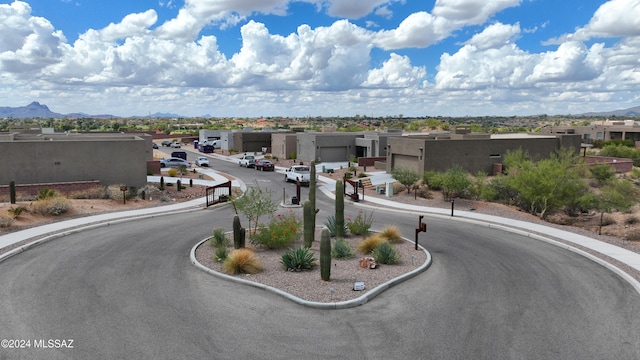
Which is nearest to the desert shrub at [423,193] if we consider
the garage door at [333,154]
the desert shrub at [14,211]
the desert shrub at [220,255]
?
the desert shrub at [220,255]

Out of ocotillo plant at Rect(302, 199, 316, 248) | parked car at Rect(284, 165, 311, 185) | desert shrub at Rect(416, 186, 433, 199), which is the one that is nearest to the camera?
ocotillo plant at Rect(302, 199, 316, 248)

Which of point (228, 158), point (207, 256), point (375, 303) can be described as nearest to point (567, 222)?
point (375, 303)

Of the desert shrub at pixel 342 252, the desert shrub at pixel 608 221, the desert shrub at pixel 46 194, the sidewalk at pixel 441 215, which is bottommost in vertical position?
the desert shrub at pixel 608 221

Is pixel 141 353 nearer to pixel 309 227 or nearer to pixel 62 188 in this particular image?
pixel 309 227

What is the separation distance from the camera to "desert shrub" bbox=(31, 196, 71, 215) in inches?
952

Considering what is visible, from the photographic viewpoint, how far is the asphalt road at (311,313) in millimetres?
10289

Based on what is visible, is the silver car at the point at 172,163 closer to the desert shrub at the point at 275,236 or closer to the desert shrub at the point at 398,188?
the desert shrub at the point at 398,188

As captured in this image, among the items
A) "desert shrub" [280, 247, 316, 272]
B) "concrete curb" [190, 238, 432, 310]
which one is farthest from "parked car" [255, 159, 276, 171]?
"desert shrub" [280, 247, 316, 272]

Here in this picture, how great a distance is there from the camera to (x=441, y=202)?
30.3 m

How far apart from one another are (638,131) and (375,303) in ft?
297

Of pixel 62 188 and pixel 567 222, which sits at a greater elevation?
pixel 62 188

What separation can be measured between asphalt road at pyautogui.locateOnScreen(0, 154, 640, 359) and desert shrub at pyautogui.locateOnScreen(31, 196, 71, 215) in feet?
24.1

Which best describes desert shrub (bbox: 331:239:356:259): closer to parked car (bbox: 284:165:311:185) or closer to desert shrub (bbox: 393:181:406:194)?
desert shrub (bbox: 393:181:406:194)

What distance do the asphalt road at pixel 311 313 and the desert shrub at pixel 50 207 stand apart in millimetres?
7347
